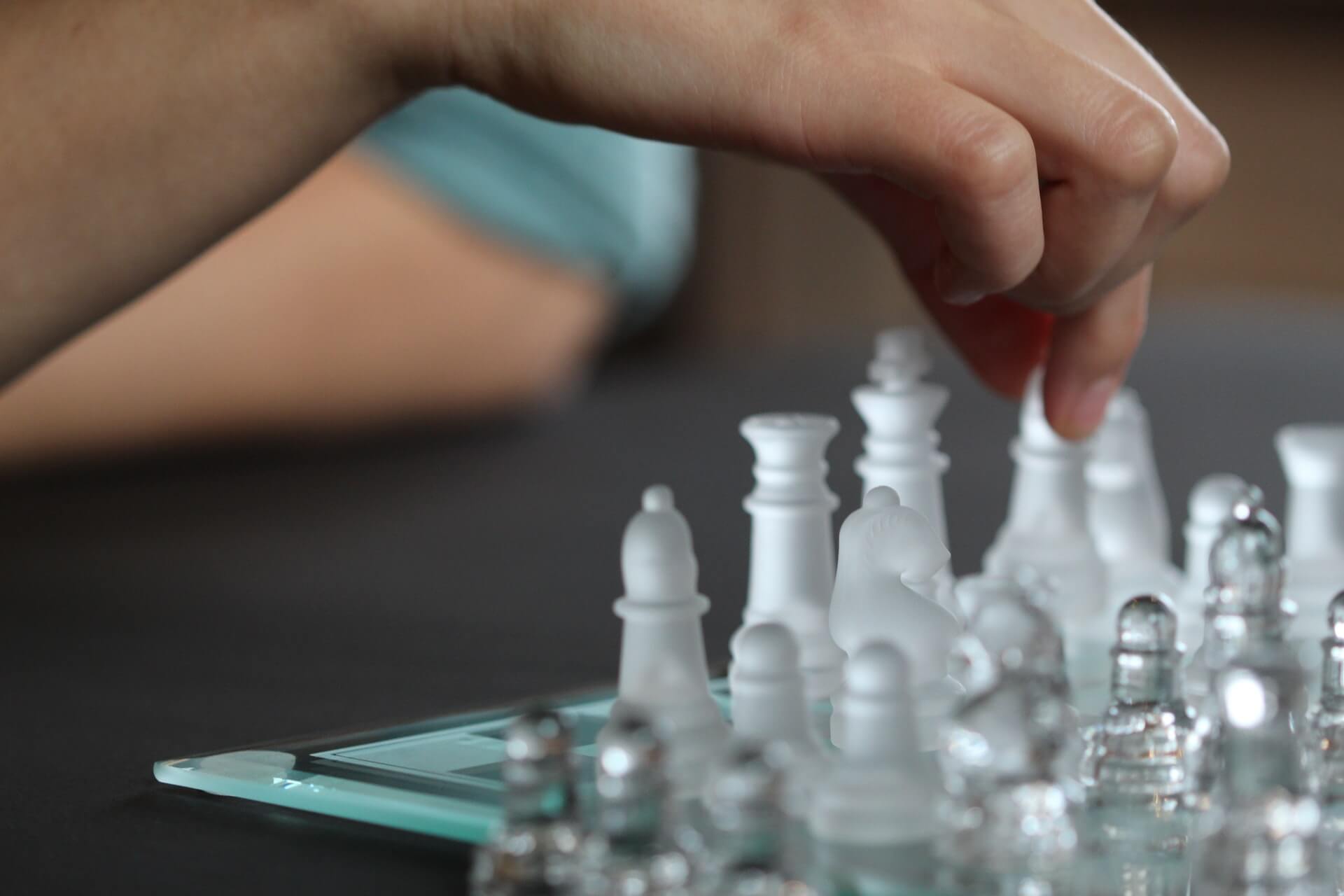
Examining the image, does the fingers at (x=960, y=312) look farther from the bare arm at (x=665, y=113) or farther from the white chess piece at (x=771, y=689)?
the white chess piece at (x=771, y=689)

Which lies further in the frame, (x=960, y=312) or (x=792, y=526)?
(x=960, y=312)

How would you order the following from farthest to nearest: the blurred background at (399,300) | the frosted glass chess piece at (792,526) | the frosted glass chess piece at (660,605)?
the blurred background at (399,300)
the frosted glass chess piece at (792,526)
the frosted glass chess piece at (660,605)

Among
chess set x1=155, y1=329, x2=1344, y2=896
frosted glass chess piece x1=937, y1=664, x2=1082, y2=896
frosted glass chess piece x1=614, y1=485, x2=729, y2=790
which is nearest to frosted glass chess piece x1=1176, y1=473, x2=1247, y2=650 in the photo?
chess set x1=155, y1=329, x2=1344, y2=896

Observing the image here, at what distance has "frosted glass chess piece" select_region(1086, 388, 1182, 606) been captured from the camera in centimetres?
116

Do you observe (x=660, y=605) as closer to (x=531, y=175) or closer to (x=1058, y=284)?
(x=1058, y=284)

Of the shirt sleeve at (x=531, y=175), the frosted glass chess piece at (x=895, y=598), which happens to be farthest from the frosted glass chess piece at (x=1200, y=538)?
the shirt sleeve at (x=531, y=175)

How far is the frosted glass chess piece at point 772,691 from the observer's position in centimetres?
72

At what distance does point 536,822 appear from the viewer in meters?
0.56

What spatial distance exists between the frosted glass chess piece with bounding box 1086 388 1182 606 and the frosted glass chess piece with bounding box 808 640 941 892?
523 mm

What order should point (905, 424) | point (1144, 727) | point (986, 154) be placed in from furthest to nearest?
point (905, 424)
point (986, 154)
point (1144, 727)

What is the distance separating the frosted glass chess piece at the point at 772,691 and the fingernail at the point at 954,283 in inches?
12.4

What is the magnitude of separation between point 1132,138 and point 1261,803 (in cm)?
45

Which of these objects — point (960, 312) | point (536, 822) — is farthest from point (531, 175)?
point (536, 822)

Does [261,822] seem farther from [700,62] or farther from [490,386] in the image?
[490,386]
